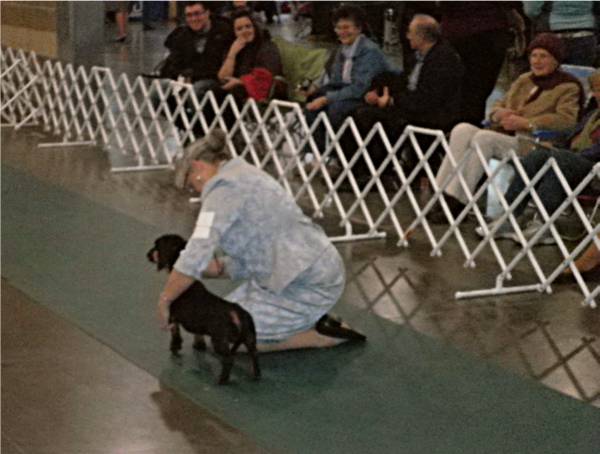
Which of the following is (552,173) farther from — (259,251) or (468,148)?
(259,251)

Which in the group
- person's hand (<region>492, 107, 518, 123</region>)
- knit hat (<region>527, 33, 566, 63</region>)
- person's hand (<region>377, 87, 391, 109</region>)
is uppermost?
knit hat (<region>527, 33, 566, 63</region>)

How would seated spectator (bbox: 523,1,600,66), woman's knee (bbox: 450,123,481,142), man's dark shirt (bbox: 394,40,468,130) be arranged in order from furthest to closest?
seated spectator (bbox: 523,1,600,66)
man's dark shirt (bbox: 394,40,468,130)
woman's knee (bbox: 450,123,481,142)

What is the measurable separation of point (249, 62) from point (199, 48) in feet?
1.86

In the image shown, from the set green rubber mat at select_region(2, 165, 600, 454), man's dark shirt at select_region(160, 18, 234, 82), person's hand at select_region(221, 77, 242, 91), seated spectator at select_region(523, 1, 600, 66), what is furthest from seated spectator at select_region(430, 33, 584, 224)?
man's dark shirt at select_region(160, 18, 234, 82)

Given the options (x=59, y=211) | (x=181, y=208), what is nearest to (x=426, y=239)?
(x=181, y=208)

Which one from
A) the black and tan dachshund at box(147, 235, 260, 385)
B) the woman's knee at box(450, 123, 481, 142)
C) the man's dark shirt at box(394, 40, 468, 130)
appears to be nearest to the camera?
the black and tan dachshund at box(147, 235, 260, 385)

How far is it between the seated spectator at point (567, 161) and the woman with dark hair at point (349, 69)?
5.63 feet

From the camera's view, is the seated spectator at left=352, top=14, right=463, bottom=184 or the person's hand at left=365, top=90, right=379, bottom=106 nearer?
the seated spectator at left=352, top=14, right=463, bottom=184

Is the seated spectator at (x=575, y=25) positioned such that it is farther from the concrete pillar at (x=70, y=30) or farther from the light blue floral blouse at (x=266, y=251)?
A: the concrete pillar at (x=70, y=30)

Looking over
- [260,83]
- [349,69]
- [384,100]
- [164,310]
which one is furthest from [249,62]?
[164,310]

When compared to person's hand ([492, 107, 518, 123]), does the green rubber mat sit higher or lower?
lower

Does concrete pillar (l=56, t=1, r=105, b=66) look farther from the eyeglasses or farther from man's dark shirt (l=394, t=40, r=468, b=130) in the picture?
man's dark shirt (l=394, t=40, r=468, b=130)

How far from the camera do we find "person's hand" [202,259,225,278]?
4816 millimetres

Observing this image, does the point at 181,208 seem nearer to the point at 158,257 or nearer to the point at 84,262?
the point at 84,262
